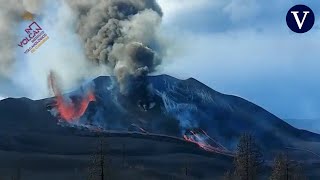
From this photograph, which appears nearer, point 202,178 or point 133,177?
point 133,177

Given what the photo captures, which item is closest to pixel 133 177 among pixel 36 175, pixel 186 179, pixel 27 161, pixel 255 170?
pixel 186 179

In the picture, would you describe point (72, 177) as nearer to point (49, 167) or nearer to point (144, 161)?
point (49, 167)

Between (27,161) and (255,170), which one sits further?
(27,161)

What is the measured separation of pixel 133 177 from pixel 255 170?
9023 centimetres

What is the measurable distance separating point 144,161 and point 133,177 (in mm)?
29709

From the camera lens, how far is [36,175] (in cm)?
16988

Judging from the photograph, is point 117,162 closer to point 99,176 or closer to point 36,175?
point 36,175

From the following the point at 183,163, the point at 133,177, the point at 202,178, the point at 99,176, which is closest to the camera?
the point at 99,176

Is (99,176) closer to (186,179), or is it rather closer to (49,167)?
(186,179)

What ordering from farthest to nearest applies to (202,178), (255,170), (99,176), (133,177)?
(202,178) < (133,177) < (255,170) < (99,176)

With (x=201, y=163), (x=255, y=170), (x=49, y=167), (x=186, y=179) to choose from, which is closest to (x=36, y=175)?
(x=49, y=167)

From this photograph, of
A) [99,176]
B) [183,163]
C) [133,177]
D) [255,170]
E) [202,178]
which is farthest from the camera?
[183,163]

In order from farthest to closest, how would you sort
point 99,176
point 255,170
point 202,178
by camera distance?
point 202,178 < point 255,170 < point 99,176

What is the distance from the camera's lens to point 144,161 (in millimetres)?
192000
